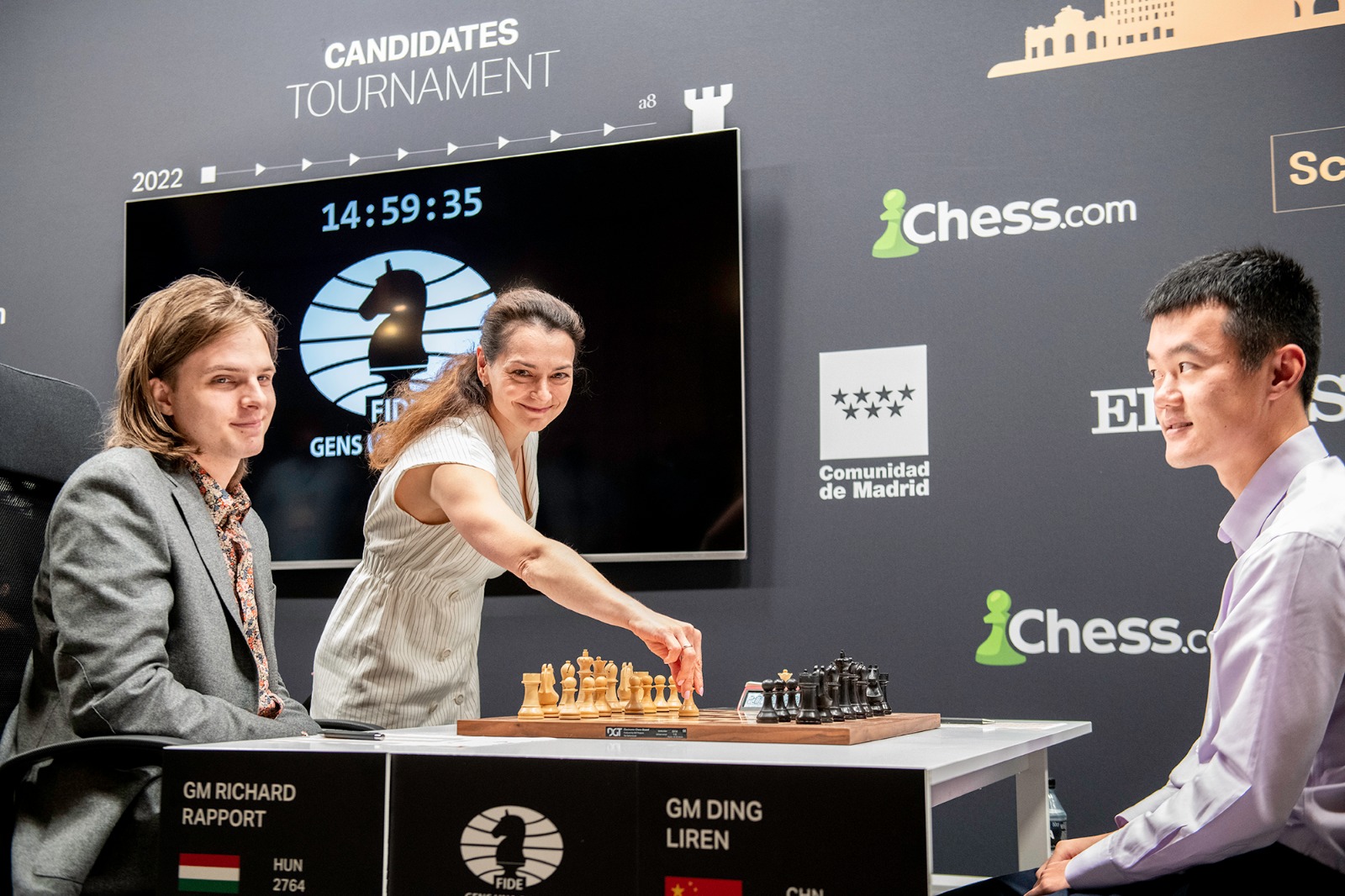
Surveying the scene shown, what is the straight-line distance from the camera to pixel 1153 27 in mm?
3330

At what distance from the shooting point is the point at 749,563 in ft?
11.7

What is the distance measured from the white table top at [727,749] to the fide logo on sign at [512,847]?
0.08 metres

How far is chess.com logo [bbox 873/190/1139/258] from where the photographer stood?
333cm

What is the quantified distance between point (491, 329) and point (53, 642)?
1.23 metres

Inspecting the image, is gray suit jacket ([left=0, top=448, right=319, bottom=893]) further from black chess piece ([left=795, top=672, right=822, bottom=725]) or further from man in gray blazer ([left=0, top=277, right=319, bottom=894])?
black chess piece ([left=795, top=672, right=822, bottom=725])

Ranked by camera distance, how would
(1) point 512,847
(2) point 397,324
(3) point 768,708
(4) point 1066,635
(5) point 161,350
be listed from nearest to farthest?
(1) point 512,847 < (3) point 768,708 < (5) point 161,350 < (4) point 1066,635 < (2) point 397,324

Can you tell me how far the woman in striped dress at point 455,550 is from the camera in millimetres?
2430

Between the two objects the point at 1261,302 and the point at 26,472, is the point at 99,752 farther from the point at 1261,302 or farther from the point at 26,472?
the point at 1261,302

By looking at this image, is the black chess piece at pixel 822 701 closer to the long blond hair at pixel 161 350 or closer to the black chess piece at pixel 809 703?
the black chess piece at pixel 809 703

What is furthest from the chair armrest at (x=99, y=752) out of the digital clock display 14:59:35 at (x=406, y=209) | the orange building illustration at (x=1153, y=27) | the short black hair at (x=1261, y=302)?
the orange building illustration at (x=1153, y=27)

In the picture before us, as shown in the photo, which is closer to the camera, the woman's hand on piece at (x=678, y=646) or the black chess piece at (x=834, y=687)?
the black chess piece at (x=834, y=687)

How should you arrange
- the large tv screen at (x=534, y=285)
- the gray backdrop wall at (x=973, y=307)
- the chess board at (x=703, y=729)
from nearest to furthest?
the chess board at (x=703, y=729) → the gray backdrop wall at (x=973, y=307) → the large tv screen at (x=534, y=285)

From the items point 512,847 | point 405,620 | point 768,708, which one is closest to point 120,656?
point 512,847

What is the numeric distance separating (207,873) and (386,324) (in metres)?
2.47
